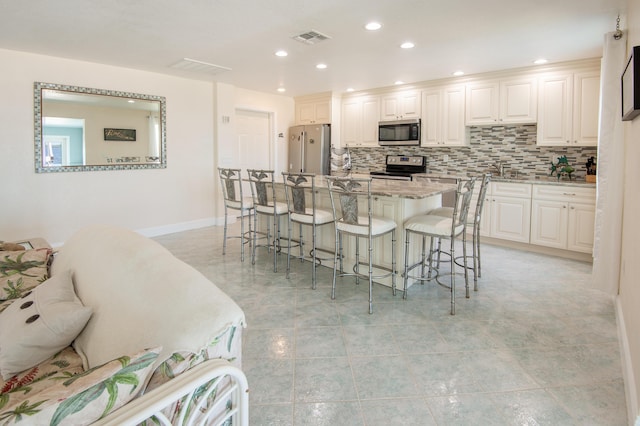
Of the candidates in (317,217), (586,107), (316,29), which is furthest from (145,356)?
(586,107)

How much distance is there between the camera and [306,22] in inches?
128

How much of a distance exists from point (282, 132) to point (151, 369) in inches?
266

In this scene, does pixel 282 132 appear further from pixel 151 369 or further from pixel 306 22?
pixel 151 369

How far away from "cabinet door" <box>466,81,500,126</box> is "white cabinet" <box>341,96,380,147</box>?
62.4 inches

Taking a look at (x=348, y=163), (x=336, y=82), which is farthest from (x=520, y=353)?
(x=348, y=163)

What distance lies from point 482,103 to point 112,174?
508 cm

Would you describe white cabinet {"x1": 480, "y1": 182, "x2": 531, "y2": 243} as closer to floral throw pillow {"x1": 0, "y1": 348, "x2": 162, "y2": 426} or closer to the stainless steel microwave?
the stainless steel microwave

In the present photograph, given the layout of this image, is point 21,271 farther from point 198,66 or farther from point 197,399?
point 198,66

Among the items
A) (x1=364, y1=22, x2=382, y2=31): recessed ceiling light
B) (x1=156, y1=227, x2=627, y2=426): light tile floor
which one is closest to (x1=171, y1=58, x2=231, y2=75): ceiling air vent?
(x1=364, y1=22, x2=382, y2=31): recessed ceiling light

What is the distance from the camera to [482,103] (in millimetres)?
5168

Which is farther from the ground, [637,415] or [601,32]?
[601,32]

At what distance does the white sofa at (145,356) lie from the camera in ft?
2.64

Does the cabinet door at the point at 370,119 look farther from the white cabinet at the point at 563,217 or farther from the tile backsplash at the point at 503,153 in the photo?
the white cabinet at the point at 563,217

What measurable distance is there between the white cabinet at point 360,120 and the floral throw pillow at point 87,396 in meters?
5.95
